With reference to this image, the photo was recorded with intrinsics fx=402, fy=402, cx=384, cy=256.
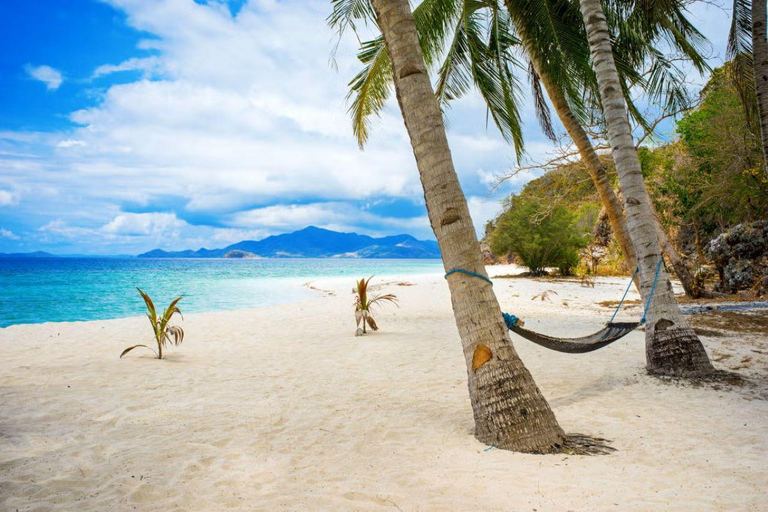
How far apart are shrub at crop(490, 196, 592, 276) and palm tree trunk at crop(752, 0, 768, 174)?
1428cm

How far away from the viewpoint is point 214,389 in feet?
13.8

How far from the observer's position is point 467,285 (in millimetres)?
2666

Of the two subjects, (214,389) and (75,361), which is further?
(75,361)

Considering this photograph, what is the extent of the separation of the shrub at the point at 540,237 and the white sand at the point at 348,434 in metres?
14.6

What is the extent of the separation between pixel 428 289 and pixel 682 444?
526 inches

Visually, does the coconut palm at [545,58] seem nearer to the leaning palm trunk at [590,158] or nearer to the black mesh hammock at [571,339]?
the leaning palm trunk at [590,158]

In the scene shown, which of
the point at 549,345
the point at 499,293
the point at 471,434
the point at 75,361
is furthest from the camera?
the point at 499,293

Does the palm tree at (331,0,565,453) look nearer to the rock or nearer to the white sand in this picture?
the white sand

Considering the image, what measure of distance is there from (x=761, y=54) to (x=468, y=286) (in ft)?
17.9

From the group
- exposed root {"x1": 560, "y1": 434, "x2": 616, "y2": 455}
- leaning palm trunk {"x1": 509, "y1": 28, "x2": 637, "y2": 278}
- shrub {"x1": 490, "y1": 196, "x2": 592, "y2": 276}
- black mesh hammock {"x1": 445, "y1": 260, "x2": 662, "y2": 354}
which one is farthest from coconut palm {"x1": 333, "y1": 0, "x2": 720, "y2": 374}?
shrub {"x1": 490, "y1": 196, "x2": 592, "y2": 276}

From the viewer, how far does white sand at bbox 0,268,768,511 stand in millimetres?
2055

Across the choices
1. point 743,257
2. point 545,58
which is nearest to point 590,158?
point 545,58

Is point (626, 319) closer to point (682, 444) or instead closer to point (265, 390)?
point (682, 444)

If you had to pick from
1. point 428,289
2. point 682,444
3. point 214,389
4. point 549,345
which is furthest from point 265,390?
point 428,289
